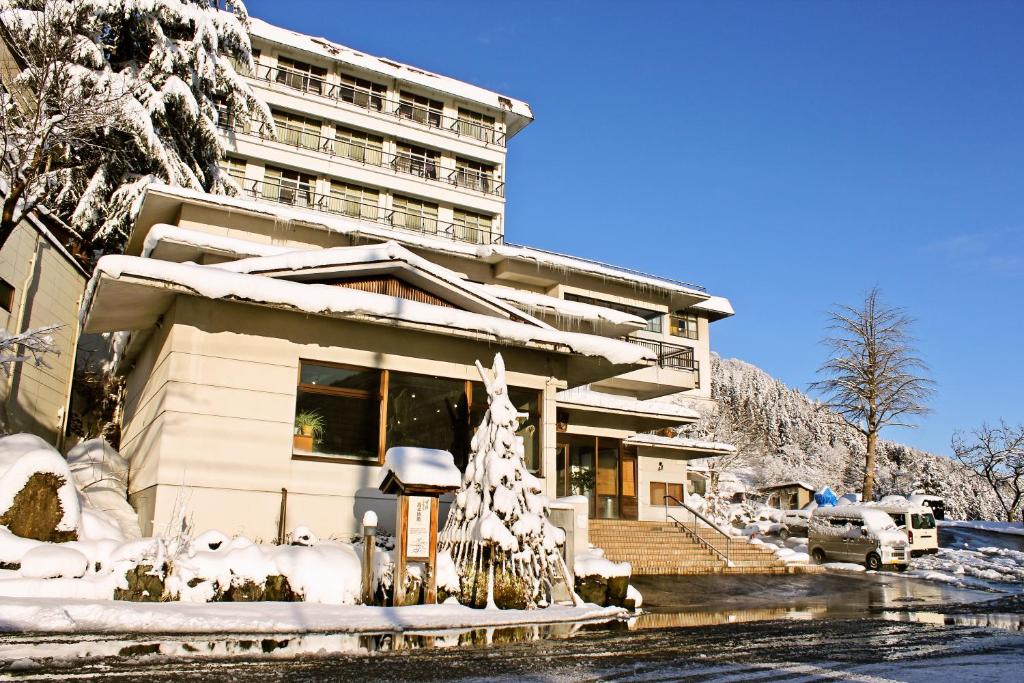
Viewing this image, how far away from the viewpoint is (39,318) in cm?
1861

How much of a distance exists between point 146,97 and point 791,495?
37507 mm

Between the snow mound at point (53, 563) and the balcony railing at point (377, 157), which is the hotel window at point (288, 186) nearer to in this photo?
the balcony railing at point (377, 157)

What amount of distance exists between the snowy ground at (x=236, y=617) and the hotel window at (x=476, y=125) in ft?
123

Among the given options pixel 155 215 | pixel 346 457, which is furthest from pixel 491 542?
pixel 155 215

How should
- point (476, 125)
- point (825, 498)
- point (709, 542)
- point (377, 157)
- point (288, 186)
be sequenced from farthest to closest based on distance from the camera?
point (476, 125), point (377, 157), point (288, 186), point (825, 498), point (709, 542)

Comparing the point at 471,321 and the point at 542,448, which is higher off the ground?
the point at 471,321

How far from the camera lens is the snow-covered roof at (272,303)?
11.9 m

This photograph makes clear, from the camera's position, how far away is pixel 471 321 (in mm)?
14289

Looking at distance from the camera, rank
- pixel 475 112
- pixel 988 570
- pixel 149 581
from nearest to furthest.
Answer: pixel 149 581, pixel 988 570, pixel 475 112

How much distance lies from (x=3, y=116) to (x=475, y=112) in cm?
3527

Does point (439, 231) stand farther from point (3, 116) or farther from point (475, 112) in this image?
point (3, 116)

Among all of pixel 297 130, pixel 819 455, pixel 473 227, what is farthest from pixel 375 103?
pixel 819 455

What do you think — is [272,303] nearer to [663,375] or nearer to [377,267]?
[377,267]

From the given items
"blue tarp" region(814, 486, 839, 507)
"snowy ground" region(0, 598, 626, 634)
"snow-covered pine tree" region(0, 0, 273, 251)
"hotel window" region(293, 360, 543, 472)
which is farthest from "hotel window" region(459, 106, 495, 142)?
"snowy ground" region(0, 598, 626, 634)
